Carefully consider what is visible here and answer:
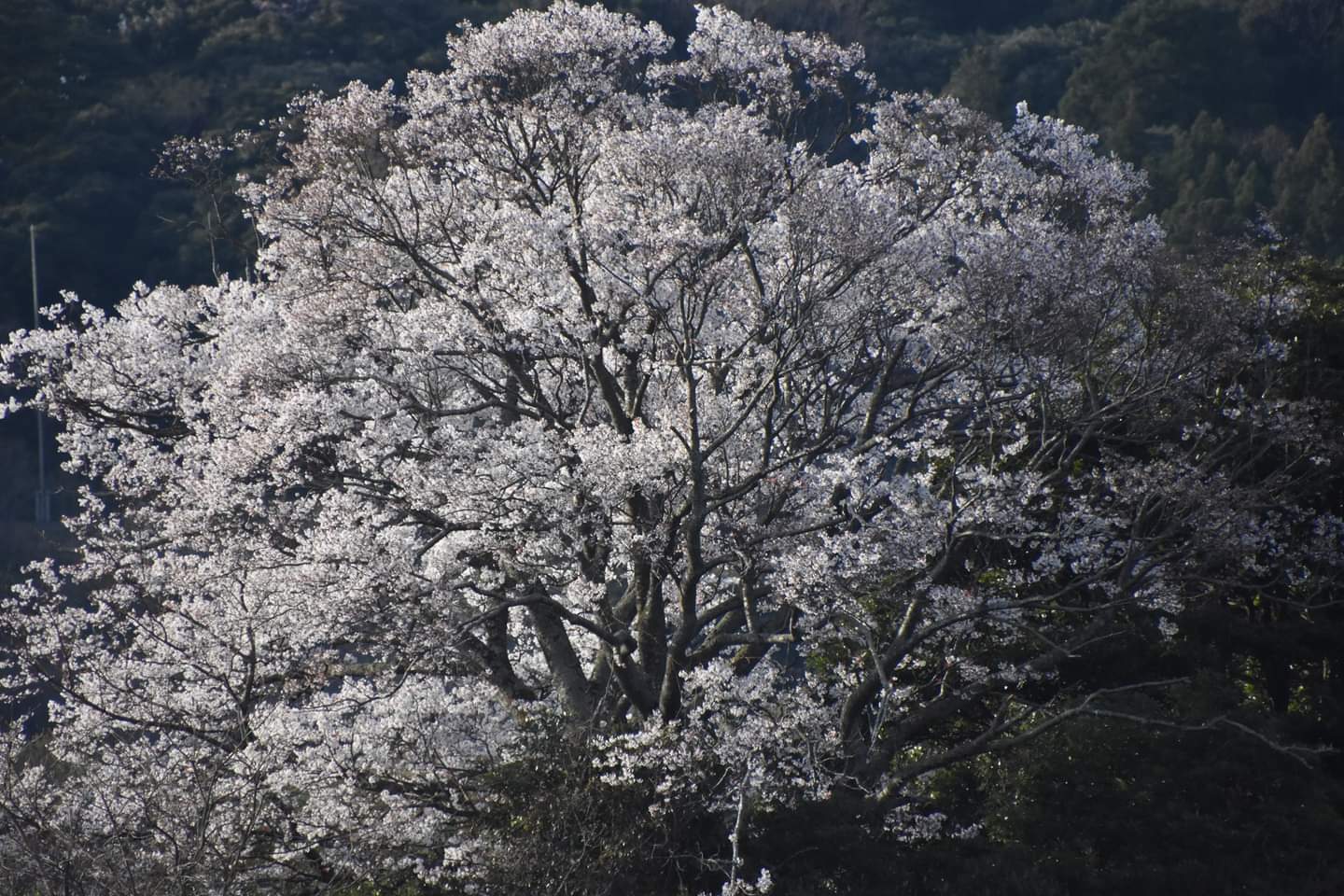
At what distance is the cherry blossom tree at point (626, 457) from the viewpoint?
9.72m

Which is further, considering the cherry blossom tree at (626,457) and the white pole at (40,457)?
the white pole at (40,457)

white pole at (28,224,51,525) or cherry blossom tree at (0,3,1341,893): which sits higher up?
white pole at (28,224,51,525)

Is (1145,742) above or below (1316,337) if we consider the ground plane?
below

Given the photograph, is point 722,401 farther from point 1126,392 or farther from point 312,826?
point 312,826

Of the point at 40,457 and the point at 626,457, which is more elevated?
the point at 40,457

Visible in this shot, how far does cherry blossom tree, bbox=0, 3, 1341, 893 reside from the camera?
972cm

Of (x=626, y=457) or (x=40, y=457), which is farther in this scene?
(x=40, y=457)

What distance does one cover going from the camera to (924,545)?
1067cm

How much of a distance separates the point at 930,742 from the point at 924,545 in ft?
12.7

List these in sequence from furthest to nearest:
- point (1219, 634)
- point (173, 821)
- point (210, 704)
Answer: point (1219, 634) → point (210, 704) → point (173, 821)

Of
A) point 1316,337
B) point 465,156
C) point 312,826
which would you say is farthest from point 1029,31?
point 312,826

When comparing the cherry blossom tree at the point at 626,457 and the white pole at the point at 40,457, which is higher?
the white pole at the point at 40,457

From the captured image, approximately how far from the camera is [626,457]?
31.0ft

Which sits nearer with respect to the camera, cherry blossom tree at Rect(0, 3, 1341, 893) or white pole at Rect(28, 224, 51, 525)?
cherry blossom tree at Rect(0, 3, 1341, 893)
